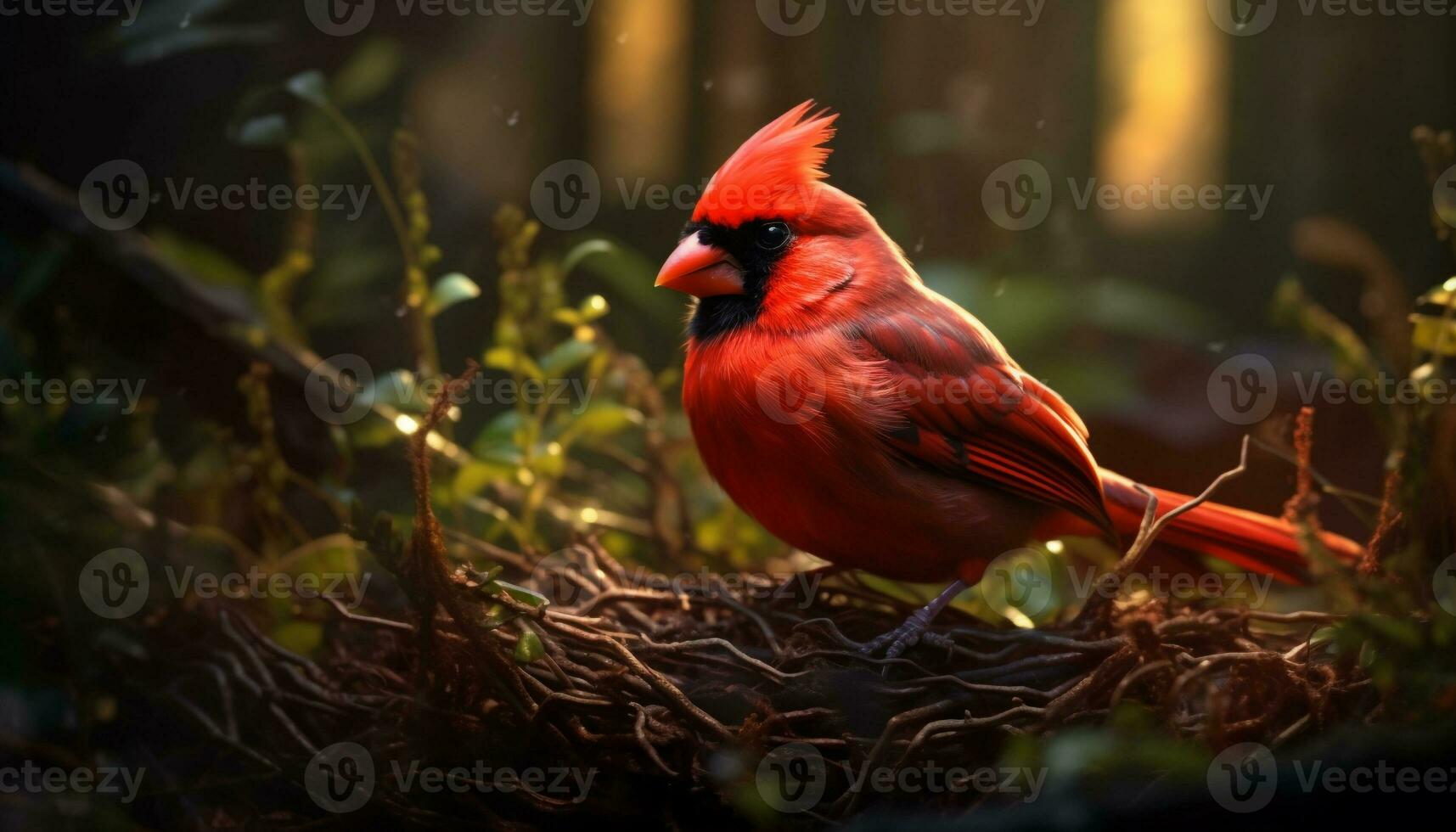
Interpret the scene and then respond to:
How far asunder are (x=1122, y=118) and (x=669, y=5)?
1.93 meters

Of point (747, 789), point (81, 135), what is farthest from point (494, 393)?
point (747, 789)

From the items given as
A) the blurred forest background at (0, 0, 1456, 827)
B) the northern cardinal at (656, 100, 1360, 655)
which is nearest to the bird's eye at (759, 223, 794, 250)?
the northern cardinal at (656, 100, 1360, 655)

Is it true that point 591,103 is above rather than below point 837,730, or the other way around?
above

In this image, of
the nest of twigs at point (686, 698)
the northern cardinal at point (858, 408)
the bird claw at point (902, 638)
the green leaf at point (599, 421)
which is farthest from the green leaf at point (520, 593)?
the green leaf at point (599, 421)

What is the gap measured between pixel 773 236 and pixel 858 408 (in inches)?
15.9

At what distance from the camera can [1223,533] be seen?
2.17m

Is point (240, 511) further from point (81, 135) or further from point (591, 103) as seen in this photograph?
point (591, 103)

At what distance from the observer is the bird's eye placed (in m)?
2.09

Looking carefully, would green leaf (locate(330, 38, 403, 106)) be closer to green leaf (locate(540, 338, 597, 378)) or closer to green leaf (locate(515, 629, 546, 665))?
green leaf (locate(540, 338, 597, 378))

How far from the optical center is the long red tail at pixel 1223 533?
216 cm

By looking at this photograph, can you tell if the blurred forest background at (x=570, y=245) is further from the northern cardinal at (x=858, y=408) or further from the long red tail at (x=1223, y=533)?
the northern cardinal at (x=858, y=408)

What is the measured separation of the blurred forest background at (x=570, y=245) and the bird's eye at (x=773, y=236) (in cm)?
52

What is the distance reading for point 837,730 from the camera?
5.81ft

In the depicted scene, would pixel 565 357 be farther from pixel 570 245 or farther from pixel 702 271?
pixel 570 245
